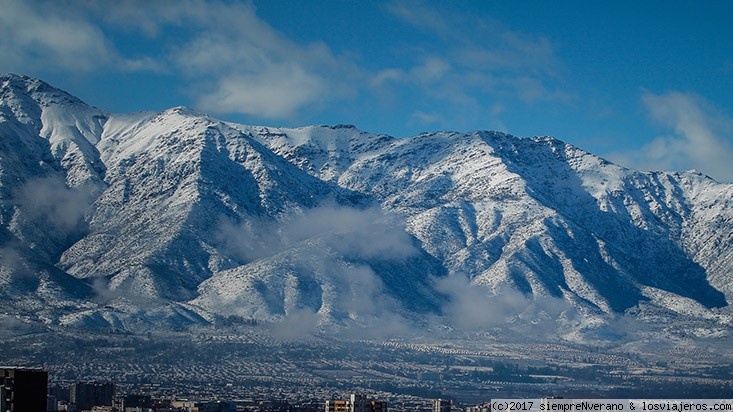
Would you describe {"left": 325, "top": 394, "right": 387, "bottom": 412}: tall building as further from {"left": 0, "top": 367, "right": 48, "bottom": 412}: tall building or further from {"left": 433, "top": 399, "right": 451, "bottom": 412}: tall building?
{"left": 0, "top": 367, "right": 48, "bottom": 412}: tall building

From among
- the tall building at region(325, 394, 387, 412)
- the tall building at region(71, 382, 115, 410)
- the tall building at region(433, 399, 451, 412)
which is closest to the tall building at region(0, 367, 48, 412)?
the tall building at region(325, 394, 387, 412)

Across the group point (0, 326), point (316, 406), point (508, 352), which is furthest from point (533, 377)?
point (0, 326)

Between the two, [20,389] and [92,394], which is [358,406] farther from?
[92,394]

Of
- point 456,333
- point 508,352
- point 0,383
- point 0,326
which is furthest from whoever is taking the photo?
point 456,333

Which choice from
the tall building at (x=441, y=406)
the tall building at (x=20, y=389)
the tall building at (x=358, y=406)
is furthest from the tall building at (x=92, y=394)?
the tall building at (x=20, y=389)

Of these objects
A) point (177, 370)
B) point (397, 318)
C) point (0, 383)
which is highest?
point (397, 318)

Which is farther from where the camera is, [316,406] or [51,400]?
[316,406]

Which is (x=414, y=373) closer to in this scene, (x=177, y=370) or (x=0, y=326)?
(x=177, y=370)
